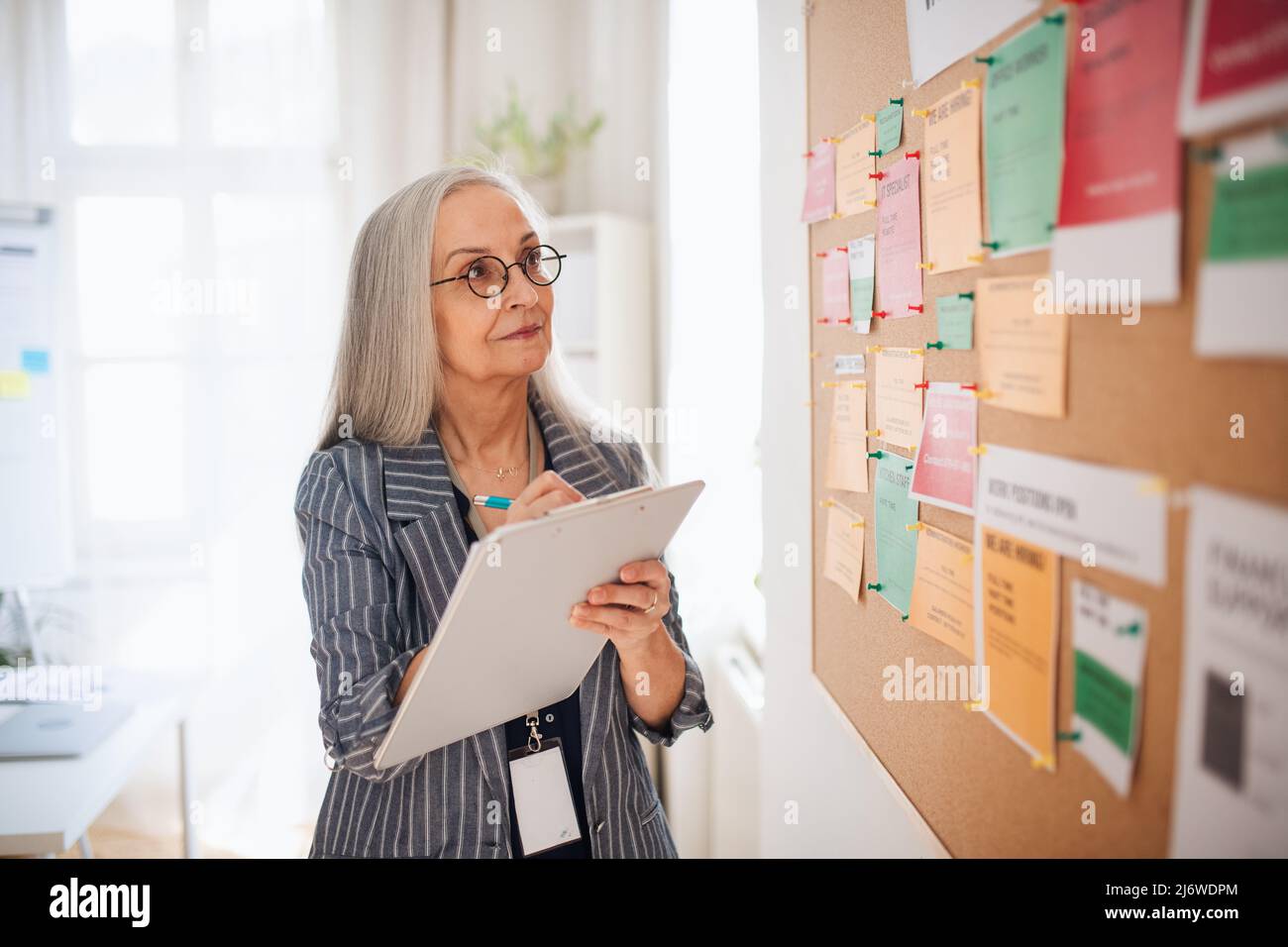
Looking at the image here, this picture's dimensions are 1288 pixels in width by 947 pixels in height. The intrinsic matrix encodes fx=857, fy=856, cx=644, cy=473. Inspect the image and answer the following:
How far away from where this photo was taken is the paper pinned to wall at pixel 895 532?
3.07ft

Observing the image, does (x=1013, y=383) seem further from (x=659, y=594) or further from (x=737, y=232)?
(x=737, y=232)

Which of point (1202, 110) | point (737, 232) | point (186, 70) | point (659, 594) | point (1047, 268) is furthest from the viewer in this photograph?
point (186, 70)

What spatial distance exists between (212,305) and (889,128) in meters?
3.02

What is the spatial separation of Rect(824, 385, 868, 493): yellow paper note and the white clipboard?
26 cm

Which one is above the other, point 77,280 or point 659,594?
point 77,280

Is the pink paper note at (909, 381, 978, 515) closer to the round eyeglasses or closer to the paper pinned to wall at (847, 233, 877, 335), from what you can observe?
the paper pinned to wall at (847, 233, 877, 335)

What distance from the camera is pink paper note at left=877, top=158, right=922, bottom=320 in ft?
2.92

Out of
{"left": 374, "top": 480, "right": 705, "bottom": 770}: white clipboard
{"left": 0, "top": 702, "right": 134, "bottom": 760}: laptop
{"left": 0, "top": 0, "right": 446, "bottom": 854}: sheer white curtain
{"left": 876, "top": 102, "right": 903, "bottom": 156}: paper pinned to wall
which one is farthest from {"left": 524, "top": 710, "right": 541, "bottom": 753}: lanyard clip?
{"left": 0, "top": 0, "right": 446, "bottom": 854}: sheer white curtain

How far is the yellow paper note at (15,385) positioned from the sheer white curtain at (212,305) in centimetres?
66

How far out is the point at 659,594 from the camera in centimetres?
103

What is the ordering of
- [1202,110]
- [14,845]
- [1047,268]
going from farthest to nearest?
[14,845]
[1047,268]
[1202,110]

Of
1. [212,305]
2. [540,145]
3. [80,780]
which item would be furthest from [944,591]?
[212,305]
